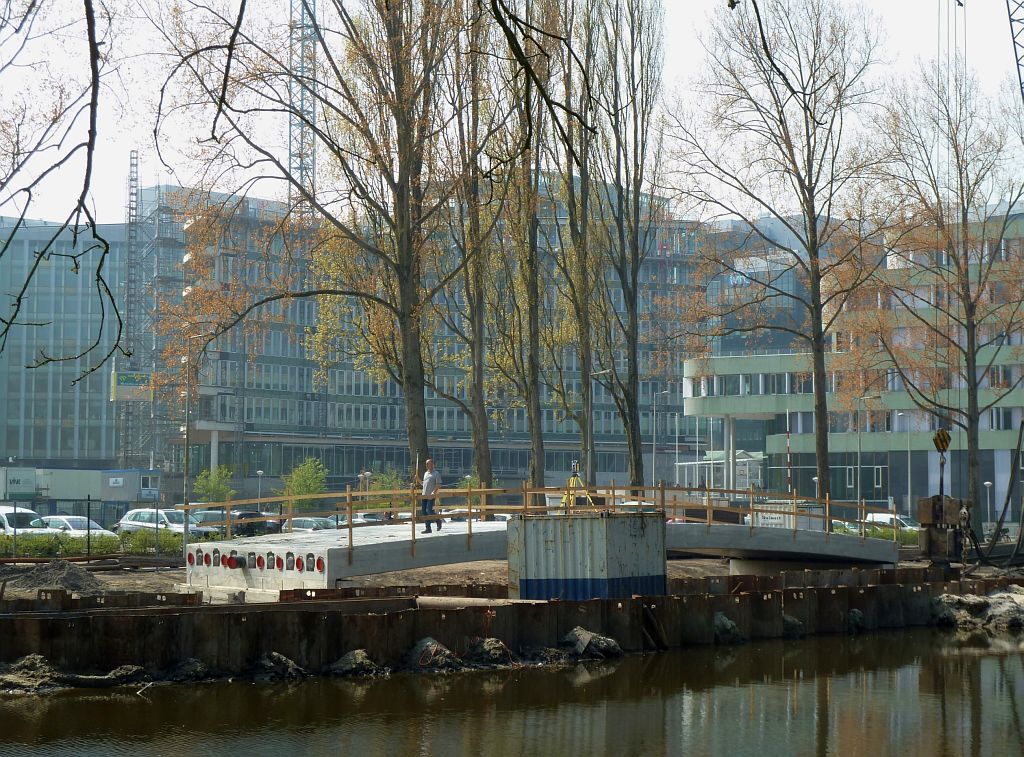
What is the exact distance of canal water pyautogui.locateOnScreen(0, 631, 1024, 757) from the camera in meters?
13.9

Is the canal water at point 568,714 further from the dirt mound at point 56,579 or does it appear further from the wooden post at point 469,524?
the dirt mound at point 56,579

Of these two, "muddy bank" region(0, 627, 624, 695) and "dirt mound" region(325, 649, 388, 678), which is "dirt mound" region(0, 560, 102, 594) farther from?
"dirt mound" region(325, 649, 388, 678)

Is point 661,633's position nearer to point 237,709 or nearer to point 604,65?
point 237,709

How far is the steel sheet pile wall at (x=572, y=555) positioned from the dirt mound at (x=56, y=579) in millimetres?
9431

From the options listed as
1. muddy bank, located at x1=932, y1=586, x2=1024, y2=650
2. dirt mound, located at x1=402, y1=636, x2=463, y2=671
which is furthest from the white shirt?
muddy bank, located at x1=932, y1=586, x2=1024, y2=650

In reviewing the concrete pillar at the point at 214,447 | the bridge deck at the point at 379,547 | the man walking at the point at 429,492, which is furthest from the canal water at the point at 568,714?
the concrete pillar at the point at 214,447

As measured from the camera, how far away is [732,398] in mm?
91125

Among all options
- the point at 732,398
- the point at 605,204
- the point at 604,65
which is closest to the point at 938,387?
the point at 605,204

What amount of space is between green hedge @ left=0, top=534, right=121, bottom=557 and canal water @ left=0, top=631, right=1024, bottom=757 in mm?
22292

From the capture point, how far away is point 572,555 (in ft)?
76.7

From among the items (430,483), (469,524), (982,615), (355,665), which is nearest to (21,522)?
(430,483)

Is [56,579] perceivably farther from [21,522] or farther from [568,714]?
[21,522]

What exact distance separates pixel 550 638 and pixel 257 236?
1614cm

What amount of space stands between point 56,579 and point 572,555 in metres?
11.2
